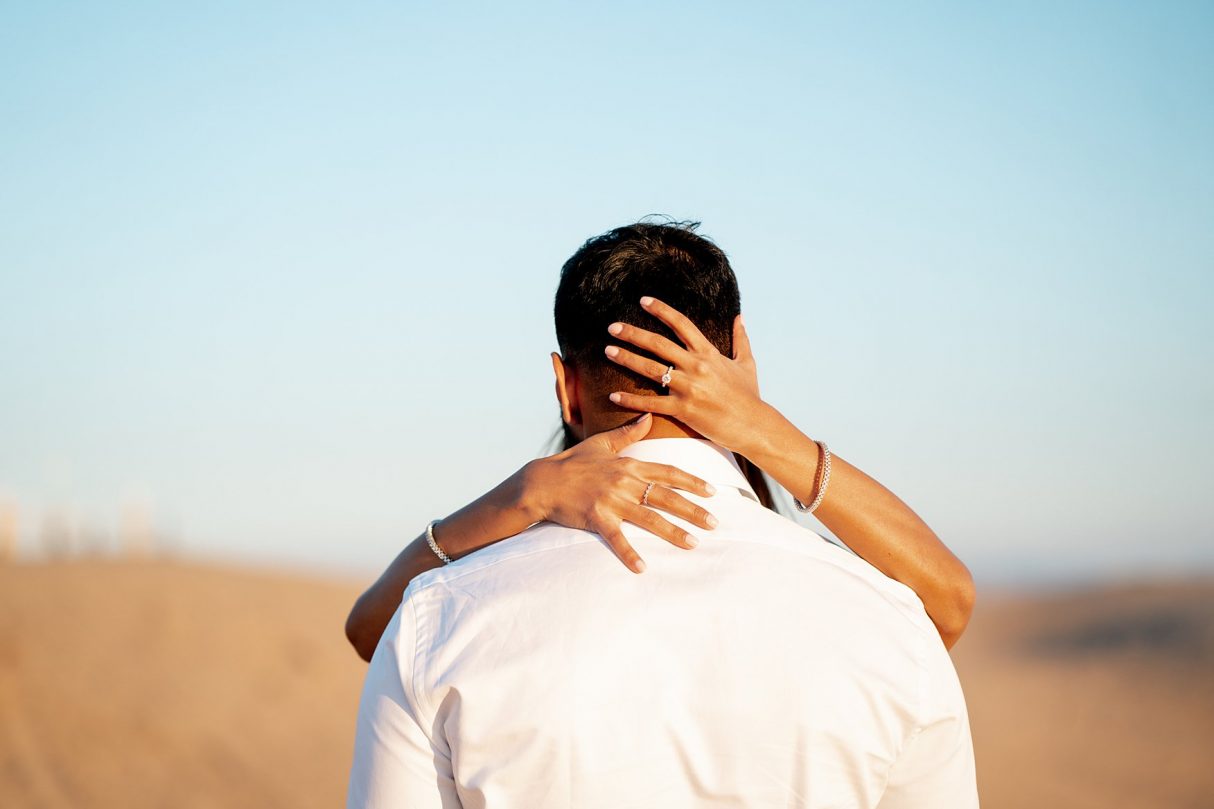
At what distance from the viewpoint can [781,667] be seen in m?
1.96

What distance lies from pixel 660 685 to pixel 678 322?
0.73 m

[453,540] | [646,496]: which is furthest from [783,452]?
[453,540]

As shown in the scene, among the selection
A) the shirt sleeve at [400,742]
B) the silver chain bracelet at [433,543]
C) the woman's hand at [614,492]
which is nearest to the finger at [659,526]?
the woman's hand at [614,492]

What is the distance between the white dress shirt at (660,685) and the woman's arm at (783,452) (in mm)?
264

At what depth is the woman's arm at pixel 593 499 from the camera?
206 centimetres

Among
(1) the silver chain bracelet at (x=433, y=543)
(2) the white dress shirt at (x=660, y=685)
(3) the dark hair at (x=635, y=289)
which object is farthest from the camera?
(1) the silver chain bracelet at (x=433, y=543)

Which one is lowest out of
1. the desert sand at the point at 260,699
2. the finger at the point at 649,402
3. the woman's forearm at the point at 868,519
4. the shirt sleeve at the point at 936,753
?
the desert sand at the point at 260,699

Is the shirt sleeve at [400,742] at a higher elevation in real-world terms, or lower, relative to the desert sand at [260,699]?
higher

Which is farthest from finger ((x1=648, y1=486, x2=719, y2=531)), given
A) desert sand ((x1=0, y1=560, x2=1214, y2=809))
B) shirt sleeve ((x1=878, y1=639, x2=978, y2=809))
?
desert sand ((x1=0, y1=560, x2=1214, y2=809))

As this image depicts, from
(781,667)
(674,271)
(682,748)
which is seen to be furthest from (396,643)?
(674,271)

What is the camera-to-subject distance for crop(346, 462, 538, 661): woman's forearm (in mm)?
2363

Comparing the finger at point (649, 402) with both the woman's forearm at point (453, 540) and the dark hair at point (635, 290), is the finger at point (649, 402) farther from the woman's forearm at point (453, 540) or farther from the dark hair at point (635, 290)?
the woman's forearm at point (453, 540)

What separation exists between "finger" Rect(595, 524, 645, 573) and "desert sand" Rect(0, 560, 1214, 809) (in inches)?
417

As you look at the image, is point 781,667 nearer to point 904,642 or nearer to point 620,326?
point 904,642
